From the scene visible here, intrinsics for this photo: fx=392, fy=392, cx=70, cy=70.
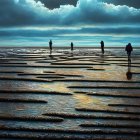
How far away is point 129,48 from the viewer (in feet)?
155

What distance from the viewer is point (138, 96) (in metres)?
23.6

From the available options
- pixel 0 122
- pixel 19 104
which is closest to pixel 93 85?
pixel 19 104

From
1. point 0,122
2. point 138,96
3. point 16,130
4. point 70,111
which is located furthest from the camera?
point 138,96

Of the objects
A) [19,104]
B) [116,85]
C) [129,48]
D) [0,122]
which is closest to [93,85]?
Answer: [116,85]

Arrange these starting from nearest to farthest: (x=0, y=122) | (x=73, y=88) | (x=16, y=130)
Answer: (x=16, y=130) < (x=0, y=122) < (x=73, y=88)

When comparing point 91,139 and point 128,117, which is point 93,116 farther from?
point 91,139

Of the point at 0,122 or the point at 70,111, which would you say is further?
the point at 70,111

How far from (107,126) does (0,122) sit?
452 centimetres

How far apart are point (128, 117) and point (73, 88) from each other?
10.5m

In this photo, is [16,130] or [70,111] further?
[70,111]

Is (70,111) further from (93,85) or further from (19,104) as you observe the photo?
(93,85)

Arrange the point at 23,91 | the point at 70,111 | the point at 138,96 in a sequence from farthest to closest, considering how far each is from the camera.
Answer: the point at 23,91, the point at 138,96, the point at 70,111

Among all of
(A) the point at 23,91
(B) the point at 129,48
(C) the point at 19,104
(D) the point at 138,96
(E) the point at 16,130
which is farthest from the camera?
(B) the point at 129,48

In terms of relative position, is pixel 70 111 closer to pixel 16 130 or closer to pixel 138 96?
pixel 16 130
